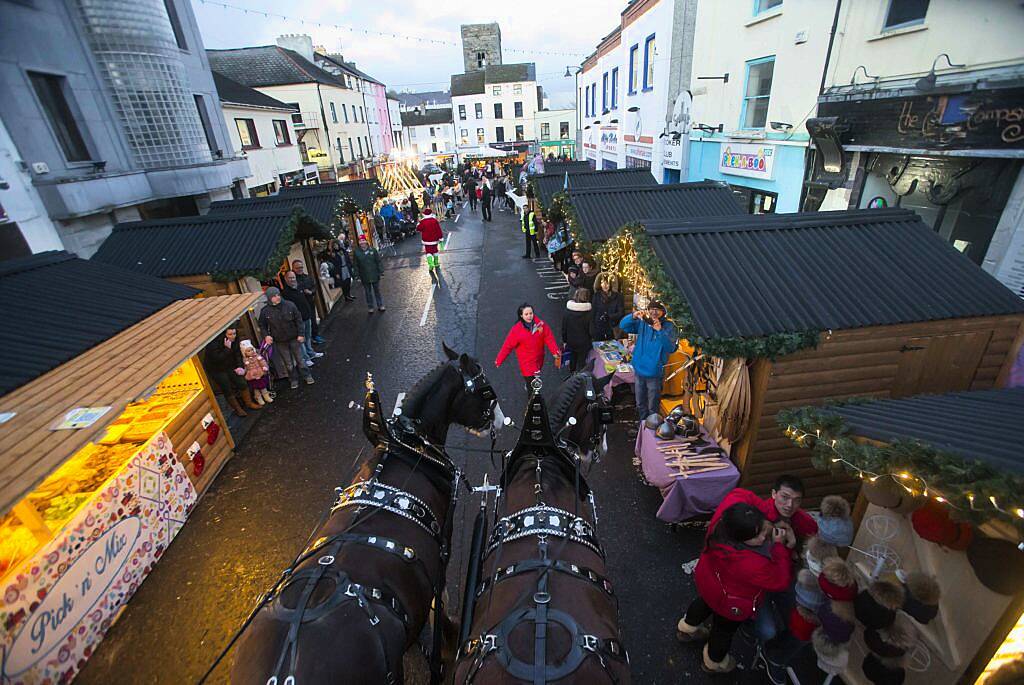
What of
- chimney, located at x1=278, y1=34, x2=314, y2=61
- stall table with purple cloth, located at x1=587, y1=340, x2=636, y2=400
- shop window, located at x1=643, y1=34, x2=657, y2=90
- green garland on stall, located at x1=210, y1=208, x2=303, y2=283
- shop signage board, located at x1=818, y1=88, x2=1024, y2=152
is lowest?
stall table with purple cloth, located at x1=587, y1=340, x2=636, y2=400

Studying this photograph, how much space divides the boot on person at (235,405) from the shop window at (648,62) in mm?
18650

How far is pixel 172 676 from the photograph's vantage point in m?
4.19

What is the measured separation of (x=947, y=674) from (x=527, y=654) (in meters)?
3.04

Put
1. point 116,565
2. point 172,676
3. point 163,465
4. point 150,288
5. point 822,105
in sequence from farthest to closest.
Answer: point 822,105
point 150,288
point 163,465
point 116,565
point 172,676

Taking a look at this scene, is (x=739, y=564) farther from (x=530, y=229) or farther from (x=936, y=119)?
(x=530, y=229)

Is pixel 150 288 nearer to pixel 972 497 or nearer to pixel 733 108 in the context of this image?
pixel 972 497

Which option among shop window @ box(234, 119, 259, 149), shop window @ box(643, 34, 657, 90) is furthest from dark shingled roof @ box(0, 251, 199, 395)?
shop window @ box(643, 34, 657, 90)

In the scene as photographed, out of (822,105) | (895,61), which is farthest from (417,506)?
(822,105)

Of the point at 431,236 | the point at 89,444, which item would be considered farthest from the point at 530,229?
the point at 89,444

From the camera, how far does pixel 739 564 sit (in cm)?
329

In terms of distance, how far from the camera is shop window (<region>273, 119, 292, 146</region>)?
24.7m

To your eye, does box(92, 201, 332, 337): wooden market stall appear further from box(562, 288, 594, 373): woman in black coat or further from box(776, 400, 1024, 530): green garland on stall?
box(776, 400, 1024, 530): green garland on stall

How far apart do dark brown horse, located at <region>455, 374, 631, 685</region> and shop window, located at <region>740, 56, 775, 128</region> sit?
38.3ft

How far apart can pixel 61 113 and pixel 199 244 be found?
257 inches
